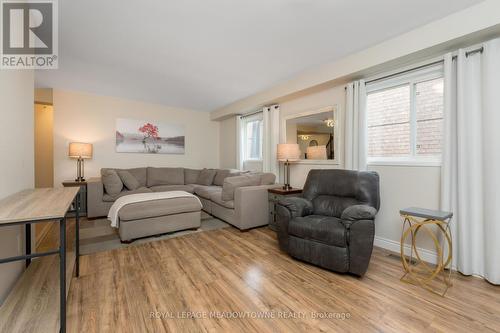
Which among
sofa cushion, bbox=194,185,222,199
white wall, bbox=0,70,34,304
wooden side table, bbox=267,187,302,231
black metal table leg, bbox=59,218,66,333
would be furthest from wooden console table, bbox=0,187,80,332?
Answer: sofa cushion, bbox=194,185,222,199

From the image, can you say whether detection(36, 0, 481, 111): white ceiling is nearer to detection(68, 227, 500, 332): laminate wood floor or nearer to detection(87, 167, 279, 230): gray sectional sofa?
detection(87, 167, 279, 230): gray sectional sofa

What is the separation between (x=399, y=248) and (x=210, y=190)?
321 centimetres

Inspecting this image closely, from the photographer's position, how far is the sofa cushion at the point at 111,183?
4.02 m

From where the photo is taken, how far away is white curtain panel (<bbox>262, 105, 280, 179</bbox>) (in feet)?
14.0

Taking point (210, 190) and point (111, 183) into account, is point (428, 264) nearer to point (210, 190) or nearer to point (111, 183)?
point (210, 190)

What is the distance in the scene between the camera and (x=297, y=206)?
2543 mm

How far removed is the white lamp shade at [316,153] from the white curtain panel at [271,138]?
72 centimetres

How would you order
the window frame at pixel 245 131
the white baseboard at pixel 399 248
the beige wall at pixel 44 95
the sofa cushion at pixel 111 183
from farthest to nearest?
the window frame at pixel 245 131, the beige wall at pixel 44 95, the sofa cushion at pixel 111 183, the white baseboard at pixel 399 248

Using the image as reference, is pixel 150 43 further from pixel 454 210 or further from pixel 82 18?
pixel 454 210

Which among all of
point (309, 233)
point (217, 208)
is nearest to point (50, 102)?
point (217, 208)

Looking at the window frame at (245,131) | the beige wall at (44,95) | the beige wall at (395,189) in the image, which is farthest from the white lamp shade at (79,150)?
the beige wall at (395,189)

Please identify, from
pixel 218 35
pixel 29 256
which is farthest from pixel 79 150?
pixel 29 256

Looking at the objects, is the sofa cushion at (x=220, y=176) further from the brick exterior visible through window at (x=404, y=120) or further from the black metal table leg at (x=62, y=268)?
the black metal table leg at (x=62, y=268)

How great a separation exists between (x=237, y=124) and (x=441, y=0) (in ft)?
13.2
